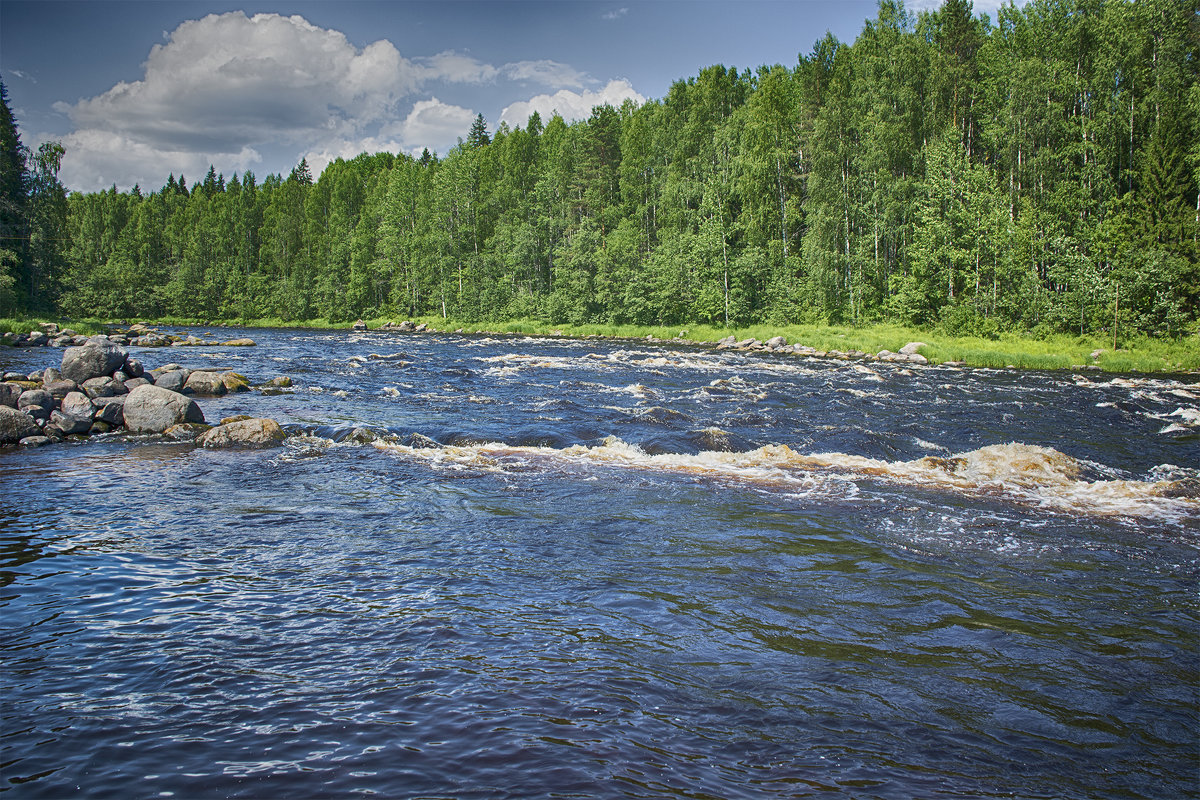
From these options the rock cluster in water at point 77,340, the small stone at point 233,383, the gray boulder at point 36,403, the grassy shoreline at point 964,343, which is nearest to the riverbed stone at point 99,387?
the gray boulder at point 36,403

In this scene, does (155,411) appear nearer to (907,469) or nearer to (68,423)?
(68,423)

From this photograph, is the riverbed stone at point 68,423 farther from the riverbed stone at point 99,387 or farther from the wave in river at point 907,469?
the wave in river at point 907,469

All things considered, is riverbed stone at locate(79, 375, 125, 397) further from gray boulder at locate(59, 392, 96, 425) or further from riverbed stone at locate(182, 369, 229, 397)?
riverbed stone at locate(182, 369, 229, 397)

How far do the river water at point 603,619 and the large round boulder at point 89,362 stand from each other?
5765 millimetres

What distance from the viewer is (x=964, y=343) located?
124 ft

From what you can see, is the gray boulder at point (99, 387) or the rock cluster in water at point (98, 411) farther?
the gray boulder at point (99, 387)

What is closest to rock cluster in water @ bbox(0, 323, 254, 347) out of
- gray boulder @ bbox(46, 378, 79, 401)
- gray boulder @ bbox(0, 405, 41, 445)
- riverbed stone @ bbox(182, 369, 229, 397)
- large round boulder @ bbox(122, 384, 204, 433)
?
riverbed stone @ bbox(182, 369, 229, 397)

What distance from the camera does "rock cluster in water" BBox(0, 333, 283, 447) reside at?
52.8 feet

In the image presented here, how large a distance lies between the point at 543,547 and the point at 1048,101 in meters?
47.3

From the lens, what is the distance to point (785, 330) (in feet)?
153

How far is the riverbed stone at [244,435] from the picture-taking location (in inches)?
630

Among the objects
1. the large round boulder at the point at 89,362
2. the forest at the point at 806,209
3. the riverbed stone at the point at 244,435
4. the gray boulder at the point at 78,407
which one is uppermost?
the forest at the point at 806,209

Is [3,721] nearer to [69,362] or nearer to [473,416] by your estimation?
[473,416]

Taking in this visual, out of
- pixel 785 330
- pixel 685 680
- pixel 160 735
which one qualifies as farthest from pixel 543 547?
pixel 785 330
